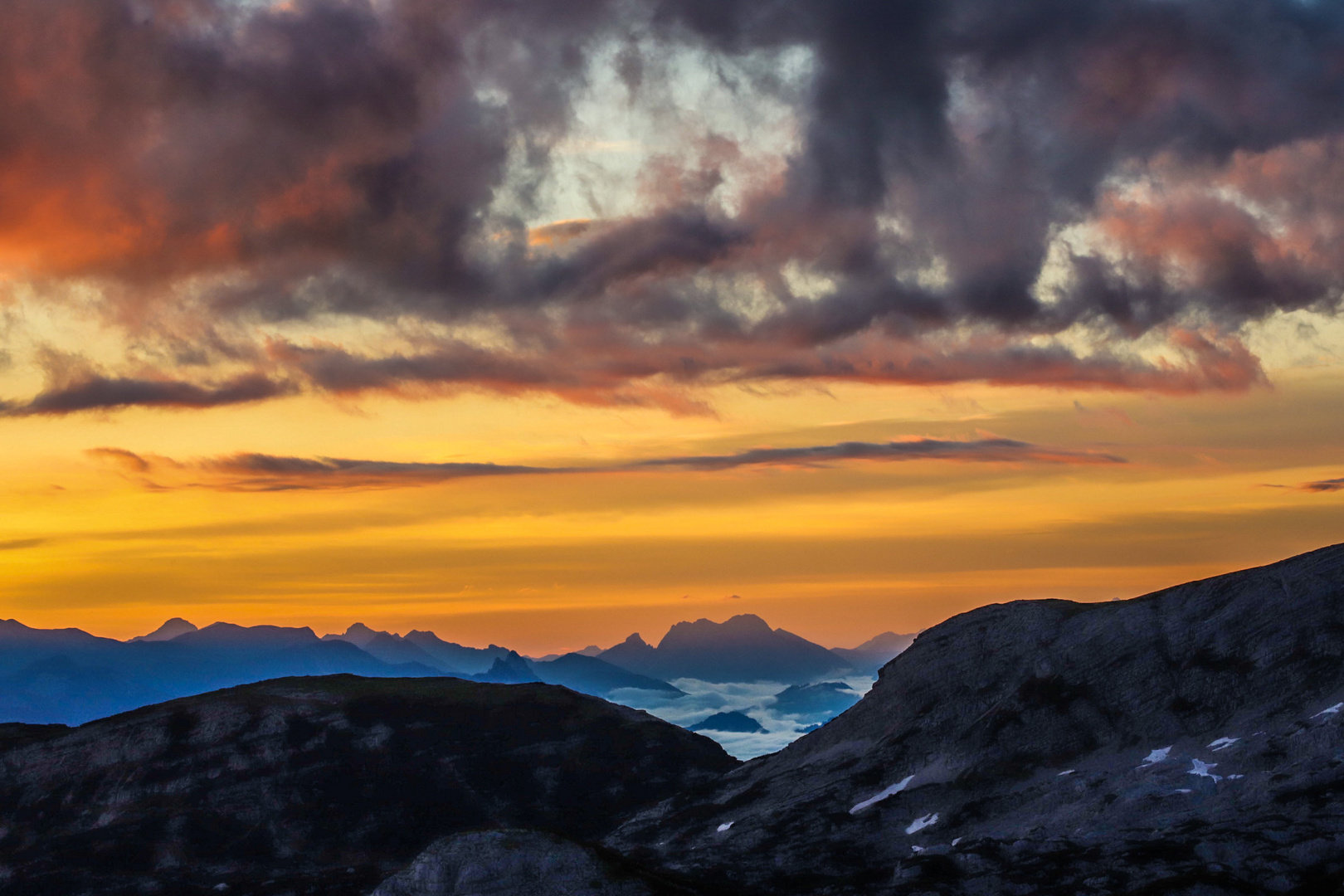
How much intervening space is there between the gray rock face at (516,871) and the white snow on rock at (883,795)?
137 ft

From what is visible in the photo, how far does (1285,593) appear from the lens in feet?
550

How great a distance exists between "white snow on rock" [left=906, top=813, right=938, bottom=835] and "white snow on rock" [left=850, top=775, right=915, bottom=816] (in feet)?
30.3

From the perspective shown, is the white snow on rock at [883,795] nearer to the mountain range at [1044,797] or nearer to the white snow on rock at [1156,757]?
the mountain range at [1044,797]

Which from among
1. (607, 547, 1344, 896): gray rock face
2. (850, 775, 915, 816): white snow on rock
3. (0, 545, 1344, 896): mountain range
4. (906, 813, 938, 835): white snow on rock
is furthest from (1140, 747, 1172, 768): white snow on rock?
(850, 775, 915, 816): white snow on rock

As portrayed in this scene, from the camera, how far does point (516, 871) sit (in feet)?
443

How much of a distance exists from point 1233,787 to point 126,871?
166542 mm

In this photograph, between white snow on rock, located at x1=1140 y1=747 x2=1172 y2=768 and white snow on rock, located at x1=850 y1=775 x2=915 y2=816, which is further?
white snow on rock, located at x1=850 y1=775 x2=915 y2=816

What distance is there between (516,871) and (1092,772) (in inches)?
2917

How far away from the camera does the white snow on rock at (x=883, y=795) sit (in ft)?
557

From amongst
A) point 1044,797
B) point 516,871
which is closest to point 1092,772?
point 1044,797

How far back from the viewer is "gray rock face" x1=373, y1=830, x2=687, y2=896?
133000 mm

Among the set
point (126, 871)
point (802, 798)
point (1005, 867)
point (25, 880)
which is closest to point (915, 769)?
point (802, 798)

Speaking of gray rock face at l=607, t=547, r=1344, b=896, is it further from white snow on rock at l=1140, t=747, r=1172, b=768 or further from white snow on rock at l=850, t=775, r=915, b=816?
white snow on rock at l=850, t=775, r=915, b=816

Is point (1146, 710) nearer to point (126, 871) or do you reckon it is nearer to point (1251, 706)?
point (1251, 706)
